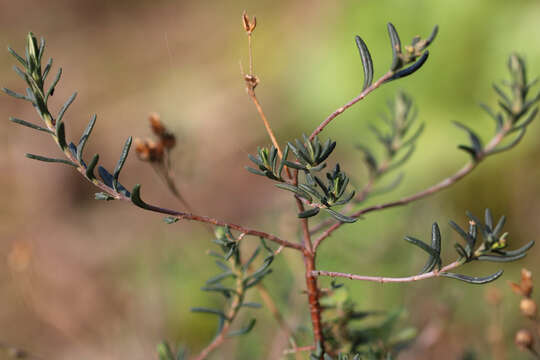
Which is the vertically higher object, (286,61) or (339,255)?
(286,61)

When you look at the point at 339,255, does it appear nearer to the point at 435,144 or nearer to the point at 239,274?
the point at 239,274

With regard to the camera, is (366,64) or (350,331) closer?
(366,64)

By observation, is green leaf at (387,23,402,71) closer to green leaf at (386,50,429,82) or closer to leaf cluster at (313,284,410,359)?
green leaf at (386,50,429,82)

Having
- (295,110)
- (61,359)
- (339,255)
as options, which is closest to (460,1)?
(295,110)

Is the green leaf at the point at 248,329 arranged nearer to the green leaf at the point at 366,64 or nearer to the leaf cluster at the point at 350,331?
the leaf cluster at the point at 350,331

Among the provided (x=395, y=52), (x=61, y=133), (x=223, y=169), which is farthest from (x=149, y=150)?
(x=223, y=169)

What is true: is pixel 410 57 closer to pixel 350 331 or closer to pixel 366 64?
pixel 366 64

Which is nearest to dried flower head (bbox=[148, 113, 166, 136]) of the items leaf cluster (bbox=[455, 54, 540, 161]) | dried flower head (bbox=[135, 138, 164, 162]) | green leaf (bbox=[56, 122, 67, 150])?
dried flower head (bbox=[135, 138, 164, 162])

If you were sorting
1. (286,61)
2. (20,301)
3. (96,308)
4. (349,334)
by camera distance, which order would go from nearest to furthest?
(349,334), (96,308), (20,301), (286,61)
